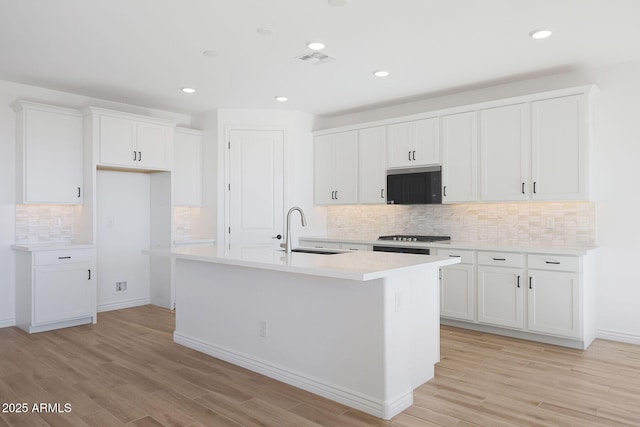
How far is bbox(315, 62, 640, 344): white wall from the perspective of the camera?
160 inches

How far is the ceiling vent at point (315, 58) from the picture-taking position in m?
3.91

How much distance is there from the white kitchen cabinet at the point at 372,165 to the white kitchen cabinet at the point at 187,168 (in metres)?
2.24

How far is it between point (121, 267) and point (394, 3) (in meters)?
4.63

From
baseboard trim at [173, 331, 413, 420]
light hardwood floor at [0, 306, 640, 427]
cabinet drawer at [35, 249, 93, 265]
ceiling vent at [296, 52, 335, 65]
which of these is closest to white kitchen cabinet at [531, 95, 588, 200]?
light hardwood floor at [0, 306, 640, 427]

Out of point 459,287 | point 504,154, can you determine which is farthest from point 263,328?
point 504,154

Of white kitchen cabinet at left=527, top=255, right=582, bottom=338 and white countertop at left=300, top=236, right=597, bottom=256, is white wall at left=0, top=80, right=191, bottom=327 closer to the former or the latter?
white countertop at left=300, top=236, right=597, bottom=256

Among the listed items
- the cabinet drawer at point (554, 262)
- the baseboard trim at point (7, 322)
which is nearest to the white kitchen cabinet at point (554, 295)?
the cabinet drawer at point (554, 262)

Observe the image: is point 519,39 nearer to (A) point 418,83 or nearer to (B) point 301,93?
(A) point 418,83

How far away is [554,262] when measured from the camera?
397 cm

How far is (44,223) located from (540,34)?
5.31 m

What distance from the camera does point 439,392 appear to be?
2945mm

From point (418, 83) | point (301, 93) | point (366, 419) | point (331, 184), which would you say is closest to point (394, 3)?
point (418, 83)

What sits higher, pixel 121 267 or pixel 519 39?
pixel 519 39

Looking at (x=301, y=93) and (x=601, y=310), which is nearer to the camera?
(x=601, y=310)
